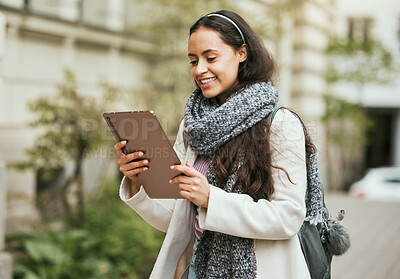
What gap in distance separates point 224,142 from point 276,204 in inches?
13.4

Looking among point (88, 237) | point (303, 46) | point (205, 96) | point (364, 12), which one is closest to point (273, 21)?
point (303, 46)

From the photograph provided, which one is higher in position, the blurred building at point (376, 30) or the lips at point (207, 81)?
the blurred building at point (376, 30)

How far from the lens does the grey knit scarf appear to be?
81.0 inches

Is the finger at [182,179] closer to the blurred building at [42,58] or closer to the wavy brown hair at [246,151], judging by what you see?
the wavy brown hair at [246,151]

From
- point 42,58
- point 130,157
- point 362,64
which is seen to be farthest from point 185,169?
point 362,64

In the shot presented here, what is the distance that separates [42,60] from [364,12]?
673 inches

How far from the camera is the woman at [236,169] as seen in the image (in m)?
1.94

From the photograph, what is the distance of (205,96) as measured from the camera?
2219 mm

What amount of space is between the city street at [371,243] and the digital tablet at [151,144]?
3.46 meters

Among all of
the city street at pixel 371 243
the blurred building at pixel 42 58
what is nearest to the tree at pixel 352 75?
the city street at pixel 371 243

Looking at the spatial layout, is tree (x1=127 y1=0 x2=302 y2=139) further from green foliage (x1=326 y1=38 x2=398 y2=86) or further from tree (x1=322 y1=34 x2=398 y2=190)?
green foliage (x1=326 y1=38 x2=398 y2=86)

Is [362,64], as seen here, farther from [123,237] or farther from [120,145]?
[120,145]

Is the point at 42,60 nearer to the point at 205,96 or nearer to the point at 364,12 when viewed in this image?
the point at 205,96

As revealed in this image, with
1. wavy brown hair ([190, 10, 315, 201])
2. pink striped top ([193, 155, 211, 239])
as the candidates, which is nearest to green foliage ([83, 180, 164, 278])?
pink striped top ([193, 155, 211, 239])
